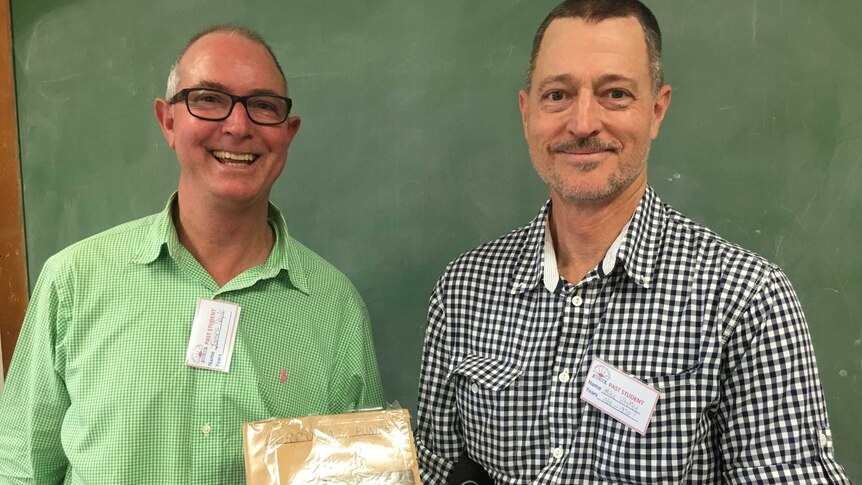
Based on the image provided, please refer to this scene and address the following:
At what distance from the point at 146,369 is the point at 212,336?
0.15 metres

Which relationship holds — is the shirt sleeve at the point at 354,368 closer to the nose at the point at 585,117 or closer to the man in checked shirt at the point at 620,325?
the man in checked shirt at the point at 620,325

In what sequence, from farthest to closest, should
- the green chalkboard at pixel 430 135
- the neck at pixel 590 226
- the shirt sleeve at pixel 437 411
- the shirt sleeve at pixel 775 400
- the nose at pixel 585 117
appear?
1. the green chalkboard at pixel 430 135
2. the shirt sleeve at pixel 437 411
3. the neck at pixel 590 226
4. the nose at pixel 585 117
5. the shirt sleeve at pixel 775 400

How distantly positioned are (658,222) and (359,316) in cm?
76

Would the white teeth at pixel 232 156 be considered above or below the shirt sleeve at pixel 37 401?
above

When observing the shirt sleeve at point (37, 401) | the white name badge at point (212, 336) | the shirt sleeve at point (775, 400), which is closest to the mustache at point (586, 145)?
the shirt sleeve at point (775, 400)

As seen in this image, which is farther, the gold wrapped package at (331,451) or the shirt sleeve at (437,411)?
the shirt sleeve at (437,411)

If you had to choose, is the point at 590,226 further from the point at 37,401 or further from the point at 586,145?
the point at 37,401

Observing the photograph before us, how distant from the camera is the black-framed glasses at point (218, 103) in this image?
152cm

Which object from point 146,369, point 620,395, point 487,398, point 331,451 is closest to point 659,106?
point 620,395

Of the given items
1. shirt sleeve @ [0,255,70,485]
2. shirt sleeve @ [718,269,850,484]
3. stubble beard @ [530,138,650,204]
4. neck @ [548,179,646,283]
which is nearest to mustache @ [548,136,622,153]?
stubble beard @ [530,138,650,204]

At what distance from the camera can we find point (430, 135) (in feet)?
6.47

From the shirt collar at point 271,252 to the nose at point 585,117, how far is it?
2.39 feet

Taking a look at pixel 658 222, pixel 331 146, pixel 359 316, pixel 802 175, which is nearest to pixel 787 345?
pixel 658 222

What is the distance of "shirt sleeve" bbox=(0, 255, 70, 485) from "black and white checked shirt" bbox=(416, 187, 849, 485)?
0.88 metres
